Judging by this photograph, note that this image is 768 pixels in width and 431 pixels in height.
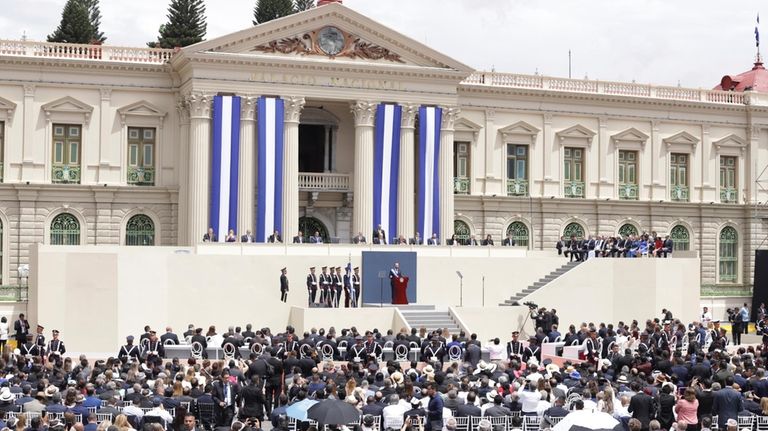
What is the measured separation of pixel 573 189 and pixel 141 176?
71.8 ft

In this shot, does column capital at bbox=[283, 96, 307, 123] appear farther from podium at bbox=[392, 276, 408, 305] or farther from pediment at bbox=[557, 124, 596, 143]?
pediment at bbox=[557, 124, 596, 143]

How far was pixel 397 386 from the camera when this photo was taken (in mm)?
24078

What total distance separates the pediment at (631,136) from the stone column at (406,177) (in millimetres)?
13232

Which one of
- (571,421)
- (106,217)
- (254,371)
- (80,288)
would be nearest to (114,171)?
(106,217)

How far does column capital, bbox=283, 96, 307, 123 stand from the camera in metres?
52.4

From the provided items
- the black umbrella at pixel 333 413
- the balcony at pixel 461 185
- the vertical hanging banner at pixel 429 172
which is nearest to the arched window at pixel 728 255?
the balcony at pixel 461 185

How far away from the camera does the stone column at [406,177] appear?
53.7m

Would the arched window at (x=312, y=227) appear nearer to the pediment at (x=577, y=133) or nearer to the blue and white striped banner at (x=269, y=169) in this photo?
the blue and white striped banner at (x=269, y=169)

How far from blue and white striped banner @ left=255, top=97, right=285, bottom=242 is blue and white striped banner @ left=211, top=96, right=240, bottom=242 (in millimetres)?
1024

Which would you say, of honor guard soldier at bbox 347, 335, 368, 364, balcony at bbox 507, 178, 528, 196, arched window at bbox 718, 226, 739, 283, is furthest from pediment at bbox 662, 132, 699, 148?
honor guard soldier at bbox 347, 335, 368, 364

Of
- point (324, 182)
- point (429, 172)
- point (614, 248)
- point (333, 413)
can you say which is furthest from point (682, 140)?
point (333, 413)

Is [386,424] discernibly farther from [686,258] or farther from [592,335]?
[686,258]

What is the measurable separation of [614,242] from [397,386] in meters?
29.2

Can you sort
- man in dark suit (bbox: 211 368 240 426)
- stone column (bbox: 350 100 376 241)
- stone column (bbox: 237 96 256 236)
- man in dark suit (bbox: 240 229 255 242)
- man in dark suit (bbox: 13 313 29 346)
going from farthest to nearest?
stone column (bbox: 350 100 376 241), stone column (bbox: 237 96 256 236), man in dark suit (bbox: 240 229 255 242), man in dark suit (bbox: 13 313 29 346), man in dark suit (bbox: 211 368 240 426)
